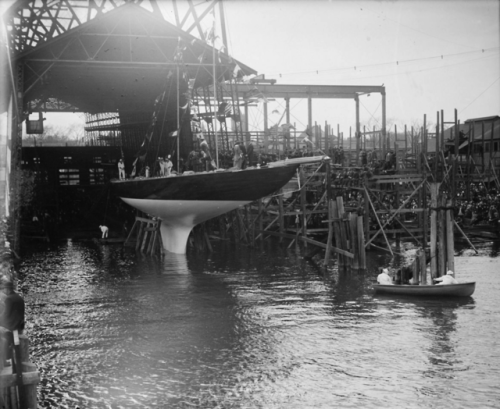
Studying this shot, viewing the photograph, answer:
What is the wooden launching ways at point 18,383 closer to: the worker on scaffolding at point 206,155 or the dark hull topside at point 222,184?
the dark hull topside at point 222,184

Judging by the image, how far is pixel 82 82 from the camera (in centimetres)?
3039

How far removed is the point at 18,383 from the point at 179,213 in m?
17.0

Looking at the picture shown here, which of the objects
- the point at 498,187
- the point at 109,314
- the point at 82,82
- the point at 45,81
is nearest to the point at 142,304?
the point at 109,314

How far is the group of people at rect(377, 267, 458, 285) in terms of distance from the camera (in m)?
17.0

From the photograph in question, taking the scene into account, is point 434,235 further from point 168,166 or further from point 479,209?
point 479,209

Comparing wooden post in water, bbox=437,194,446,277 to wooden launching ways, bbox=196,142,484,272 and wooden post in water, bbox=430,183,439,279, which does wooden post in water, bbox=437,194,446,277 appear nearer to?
wooden post in water, bbox=430,183,439,279

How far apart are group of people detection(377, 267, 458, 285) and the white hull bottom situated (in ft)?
24.7

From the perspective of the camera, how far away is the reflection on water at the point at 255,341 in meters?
10.5

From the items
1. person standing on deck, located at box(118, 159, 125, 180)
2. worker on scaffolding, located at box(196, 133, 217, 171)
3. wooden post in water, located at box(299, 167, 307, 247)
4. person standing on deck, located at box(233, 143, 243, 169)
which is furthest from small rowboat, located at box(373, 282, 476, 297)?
person standing on deck, located at box(118, 159, 125, 180)

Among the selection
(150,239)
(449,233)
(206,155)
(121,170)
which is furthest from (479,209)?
(121,170)

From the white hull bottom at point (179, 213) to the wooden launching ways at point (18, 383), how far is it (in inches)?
622

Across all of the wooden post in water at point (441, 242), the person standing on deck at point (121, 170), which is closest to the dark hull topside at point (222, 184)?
the person standing on deck at point (121, 170)

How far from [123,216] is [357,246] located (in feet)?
58.4

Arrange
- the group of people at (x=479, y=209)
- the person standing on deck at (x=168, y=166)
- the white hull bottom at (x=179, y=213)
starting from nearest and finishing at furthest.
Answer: the white hull bottom at (x=179, y=213), the person standing on deck at (x=168, y=166), the group of people at (x=479, y=209)
